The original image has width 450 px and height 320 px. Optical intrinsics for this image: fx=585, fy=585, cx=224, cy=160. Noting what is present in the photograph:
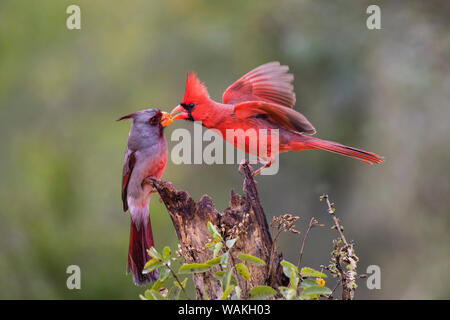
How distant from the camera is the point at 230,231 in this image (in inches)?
97.3

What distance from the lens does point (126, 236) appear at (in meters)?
5.90

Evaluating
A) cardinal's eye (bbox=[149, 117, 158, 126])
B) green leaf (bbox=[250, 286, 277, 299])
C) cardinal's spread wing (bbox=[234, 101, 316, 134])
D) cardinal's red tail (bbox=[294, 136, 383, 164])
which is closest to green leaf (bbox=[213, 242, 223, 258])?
green leaf (bbox=[250, 286, 277, 299])

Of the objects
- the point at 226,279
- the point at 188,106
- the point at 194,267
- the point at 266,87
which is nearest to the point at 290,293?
the point at 226,279

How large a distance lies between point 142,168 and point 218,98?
2.63 meters

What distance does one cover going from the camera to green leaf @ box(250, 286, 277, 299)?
2.04 meters

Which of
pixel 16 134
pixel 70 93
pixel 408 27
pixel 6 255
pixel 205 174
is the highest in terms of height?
pixel 408 27

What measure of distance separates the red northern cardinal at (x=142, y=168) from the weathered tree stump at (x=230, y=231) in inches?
15.4

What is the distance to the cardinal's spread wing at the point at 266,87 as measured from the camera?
326 cm

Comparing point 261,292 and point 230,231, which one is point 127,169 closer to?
point 230,231
